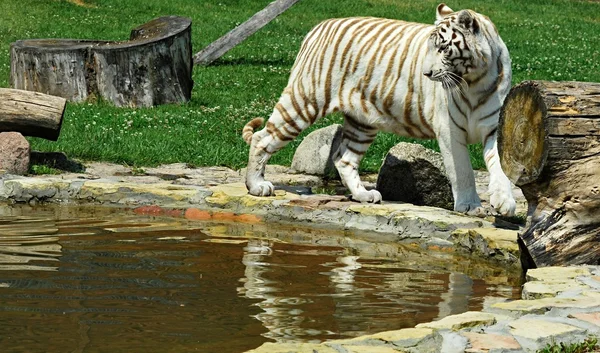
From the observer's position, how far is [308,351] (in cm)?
439

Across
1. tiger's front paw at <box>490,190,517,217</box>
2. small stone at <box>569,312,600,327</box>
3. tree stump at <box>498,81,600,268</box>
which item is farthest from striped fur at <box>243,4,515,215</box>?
small stone at <box>569,312,600,327</box>

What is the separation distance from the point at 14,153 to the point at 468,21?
13.2 ft

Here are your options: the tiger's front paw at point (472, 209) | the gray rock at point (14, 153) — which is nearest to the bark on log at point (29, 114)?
the gray rock at point (14, 153)

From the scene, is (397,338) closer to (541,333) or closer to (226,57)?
(541,333)

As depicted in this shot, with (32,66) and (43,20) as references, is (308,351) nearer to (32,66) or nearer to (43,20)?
(32,66)

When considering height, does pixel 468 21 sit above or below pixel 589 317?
above

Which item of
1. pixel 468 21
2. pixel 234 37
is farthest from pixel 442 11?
pixel 234 37

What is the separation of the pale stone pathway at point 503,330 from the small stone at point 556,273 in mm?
244

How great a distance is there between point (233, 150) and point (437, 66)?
11.8 ft

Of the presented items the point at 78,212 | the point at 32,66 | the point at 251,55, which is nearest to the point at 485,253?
the point at 78,212

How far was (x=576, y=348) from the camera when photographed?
180 inches

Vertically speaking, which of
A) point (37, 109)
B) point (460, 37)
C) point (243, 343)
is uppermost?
point (460, 37)

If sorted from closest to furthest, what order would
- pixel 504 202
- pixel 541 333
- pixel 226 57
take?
pixel 541 333 → pixel 504 202 → pixel 226 57

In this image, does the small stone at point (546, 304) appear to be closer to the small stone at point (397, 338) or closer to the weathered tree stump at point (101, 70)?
the small stone at point (397, 338)
